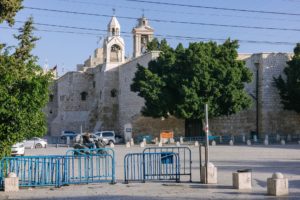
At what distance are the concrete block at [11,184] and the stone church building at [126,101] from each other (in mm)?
32429

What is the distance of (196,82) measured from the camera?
4169 cm

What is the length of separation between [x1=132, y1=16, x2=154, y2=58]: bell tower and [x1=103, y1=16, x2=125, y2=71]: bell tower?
2.78 metres

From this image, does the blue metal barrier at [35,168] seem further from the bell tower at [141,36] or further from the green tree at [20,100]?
the bell tower at [141,36]

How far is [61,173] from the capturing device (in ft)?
49.2

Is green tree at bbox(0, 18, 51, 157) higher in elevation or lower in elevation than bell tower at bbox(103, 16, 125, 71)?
lower

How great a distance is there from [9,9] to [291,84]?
3296 centimetres

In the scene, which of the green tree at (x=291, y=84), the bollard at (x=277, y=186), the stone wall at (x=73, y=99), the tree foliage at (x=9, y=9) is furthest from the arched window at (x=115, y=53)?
the bollard at (x=277, y=186)

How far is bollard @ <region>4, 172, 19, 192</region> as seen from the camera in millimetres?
13633

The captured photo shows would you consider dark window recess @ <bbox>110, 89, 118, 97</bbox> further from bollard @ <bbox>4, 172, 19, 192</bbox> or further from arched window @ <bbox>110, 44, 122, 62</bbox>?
bollard @ <bbox>4, 172, 19, 192</bbox>

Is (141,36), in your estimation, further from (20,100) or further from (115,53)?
(20,100)

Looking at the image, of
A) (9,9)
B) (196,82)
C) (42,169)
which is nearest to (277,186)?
(42,169)

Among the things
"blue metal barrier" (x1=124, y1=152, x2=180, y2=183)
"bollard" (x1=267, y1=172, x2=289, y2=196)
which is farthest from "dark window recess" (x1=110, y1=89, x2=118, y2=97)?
"bollard" (x1=267, y1=172, x2=289, y2=196)

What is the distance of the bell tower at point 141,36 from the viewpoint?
65.1m

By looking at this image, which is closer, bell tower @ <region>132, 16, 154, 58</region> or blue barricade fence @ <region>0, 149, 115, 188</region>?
blue barricade fence @ <region>0, 149, 115, 188</region>
